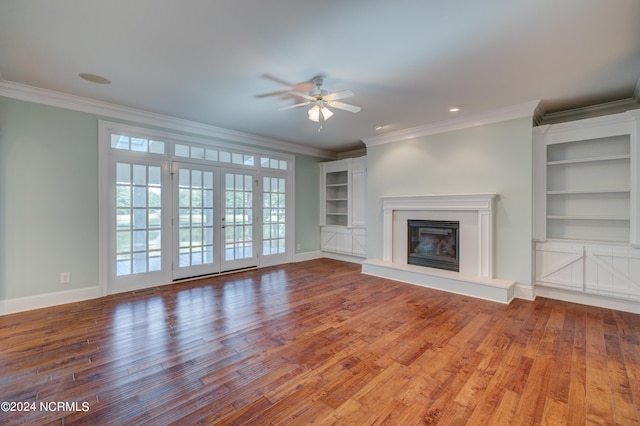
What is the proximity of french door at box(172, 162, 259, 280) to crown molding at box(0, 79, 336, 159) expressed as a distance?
62 cm

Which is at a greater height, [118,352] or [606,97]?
[606,97]

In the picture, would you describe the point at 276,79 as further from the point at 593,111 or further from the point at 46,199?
the point at 593,111

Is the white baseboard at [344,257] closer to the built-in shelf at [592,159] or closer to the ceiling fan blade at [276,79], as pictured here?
the built-in shelf at [592,159]

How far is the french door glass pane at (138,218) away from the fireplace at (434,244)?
427cm

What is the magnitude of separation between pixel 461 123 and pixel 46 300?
6.29 meters

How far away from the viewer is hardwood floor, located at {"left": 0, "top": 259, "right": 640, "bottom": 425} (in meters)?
1.72

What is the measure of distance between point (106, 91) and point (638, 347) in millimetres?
6229

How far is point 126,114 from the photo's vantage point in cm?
399

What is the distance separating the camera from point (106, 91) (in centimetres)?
338

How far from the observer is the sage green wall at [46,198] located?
3.25 m

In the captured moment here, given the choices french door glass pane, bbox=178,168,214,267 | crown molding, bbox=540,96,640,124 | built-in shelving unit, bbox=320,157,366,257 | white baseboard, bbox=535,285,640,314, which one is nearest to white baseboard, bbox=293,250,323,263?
built-in shelving unit, bbox=320,157,366,257

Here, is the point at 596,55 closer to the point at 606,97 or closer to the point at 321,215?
the point at 606,97

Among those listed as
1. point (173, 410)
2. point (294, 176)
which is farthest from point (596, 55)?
point (294, 176)

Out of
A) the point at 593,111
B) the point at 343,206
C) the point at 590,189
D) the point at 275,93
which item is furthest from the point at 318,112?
the point at 343,206
